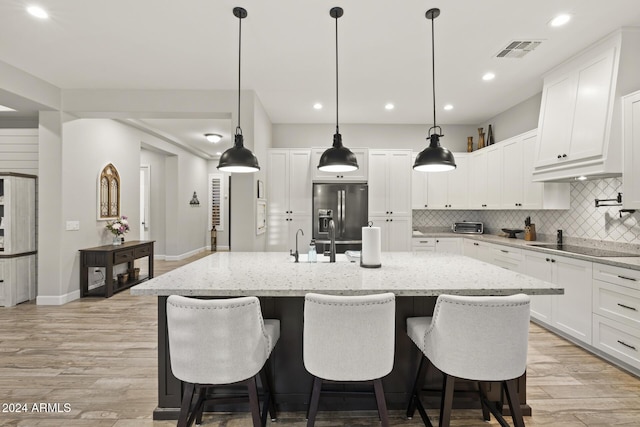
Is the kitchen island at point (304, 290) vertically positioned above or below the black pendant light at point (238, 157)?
below

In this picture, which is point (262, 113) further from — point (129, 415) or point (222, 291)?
point (129, 415)

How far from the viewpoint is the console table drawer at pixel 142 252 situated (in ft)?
17.5

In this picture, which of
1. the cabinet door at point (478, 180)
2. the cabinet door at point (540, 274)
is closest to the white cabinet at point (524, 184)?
the cabinet door at point (478, 180)

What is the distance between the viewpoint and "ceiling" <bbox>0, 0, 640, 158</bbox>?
2.54 m

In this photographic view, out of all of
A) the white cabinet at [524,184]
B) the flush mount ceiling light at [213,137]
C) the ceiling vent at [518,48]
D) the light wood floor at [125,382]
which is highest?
the ceiling vent at [518,48]

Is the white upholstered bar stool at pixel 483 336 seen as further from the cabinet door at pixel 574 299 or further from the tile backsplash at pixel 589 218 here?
the tile backsplash at pixel 589 218

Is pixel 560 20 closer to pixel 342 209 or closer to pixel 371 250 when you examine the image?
pixel 371 250

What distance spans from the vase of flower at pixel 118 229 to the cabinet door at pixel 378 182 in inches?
161

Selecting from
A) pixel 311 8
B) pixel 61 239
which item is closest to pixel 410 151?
pixel 311 8

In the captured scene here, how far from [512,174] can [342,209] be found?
7.85 feet

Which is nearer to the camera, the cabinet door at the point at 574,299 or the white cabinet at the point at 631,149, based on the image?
the white cabinet at the point at 631,149

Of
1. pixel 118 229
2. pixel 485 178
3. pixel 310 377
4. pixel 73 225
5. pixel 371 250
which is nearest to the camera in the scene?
pixel 310 377

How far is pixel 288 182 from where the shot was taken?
5.13m

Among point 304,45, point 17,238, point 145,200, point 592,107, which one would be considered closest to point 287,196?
point 304,45
